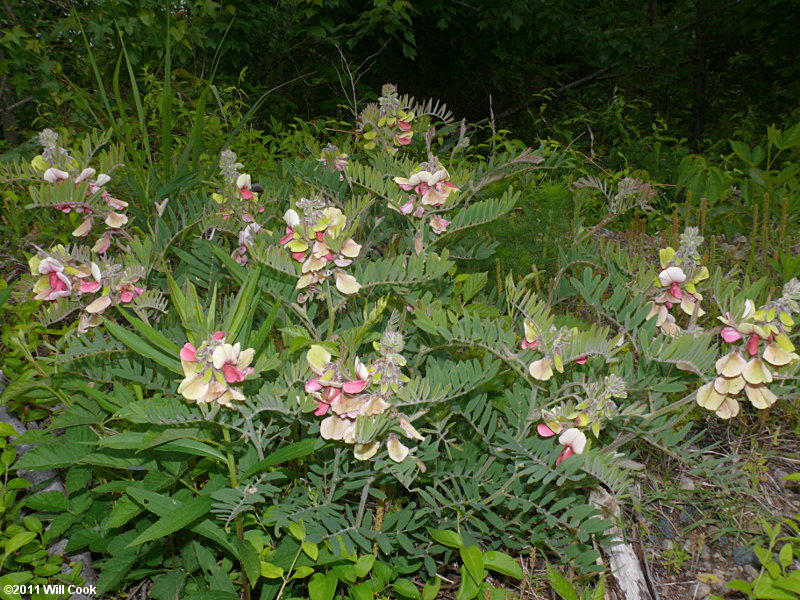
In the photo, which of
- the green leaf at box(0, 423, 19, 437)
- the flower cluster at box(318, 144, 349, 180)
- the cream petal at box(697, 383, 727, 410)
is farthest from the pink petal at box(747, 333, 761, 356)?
the green leaf at box(0, 423, 19, 437)

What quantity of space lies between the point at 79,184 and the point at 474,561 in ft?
4.08

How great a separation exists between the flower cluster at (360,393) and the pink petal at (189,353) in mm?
187

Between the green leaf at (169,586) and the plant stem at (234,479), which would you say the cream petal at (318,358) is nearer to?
the plant stem at (234,479)

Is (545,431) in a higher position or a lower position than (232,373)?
lower

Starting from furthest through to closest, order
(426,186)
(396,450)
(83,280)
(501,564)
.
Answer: (426,186) < (83,280) < (501,564) < (396,450)

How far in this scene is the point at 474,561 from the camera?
1158 millimetres

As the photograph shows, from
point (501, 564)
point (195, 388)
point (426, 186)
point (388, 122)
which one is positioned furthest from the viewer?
point (388, 122)

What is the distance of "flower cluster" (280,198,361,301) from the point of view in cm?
120

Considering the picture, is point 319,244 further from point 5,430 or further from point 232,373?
point 5,430

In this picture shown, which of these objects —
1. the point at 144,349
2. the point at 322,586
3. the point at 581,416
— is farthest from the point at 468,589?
the point at 144,349

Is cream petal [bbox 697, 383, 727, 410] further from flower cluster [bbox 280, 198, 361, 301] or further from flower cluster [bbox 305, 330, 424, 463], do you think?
flower cluster [bbox 280, 198, 361, 301]

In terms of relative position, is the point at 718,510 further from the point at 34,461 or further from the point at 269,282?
the point at 34,461

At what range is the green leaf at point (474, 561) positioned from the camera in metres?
1.14

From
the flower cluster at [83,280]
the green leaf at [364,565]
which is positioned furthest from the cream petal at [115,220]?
the green leaf at [364,565]
